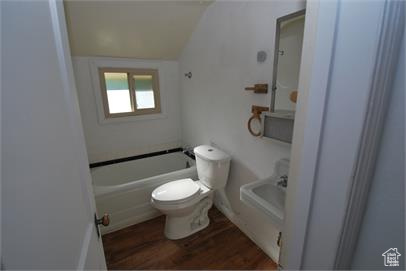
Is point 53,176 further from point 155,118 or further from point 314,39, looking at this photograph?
point 155,118

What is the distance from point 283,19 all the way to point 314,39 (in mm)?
999

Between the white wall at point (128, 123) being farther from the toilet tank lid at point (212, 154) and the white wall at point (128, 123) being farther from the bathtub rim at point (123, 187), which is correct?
the toilet tank lid at point (212, 154)

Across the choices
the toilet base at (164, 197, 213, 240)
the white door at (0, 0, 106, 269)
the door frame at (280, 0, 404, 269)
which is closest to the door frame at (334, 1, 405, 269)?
the door frame at (280, 0, 404, 269)

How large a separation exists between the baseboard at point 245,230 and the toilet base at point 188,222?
0.26m

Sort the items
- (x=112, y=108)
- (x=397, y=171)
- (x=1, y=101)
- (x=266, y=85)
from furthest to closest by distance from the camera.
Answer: (x=112, y=108) → (x=266, y=85) → (x=397, y=171) → (x=1, y=101)

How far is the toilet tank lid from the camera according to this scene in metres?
1.85

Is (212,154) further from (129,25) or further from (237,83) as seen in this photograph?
(129,25)

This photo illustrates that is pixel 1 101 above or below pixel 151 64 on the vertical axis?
below

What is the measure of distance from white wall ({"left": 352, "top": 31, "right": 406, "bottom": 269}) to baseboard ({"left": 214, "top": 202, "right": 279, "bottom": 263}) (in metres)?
1.37

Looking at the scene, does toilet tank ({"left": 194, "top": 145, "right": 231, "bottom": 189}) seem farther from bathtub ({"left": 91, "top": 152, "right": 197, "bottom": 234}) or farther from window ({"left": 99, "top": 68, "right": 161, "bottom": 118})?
window ({"left": 99, "top": 68, "right": 161, "bottom": 118})

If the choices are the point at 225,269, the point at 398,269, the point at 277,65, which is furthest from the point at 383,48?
the point at 225,269

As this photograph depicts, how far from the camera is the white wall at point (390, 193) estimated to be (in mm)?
395

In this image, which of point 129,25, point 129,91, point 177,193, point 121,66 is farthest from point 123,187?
point 129,25

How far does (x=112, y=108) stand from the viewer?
248 cm
